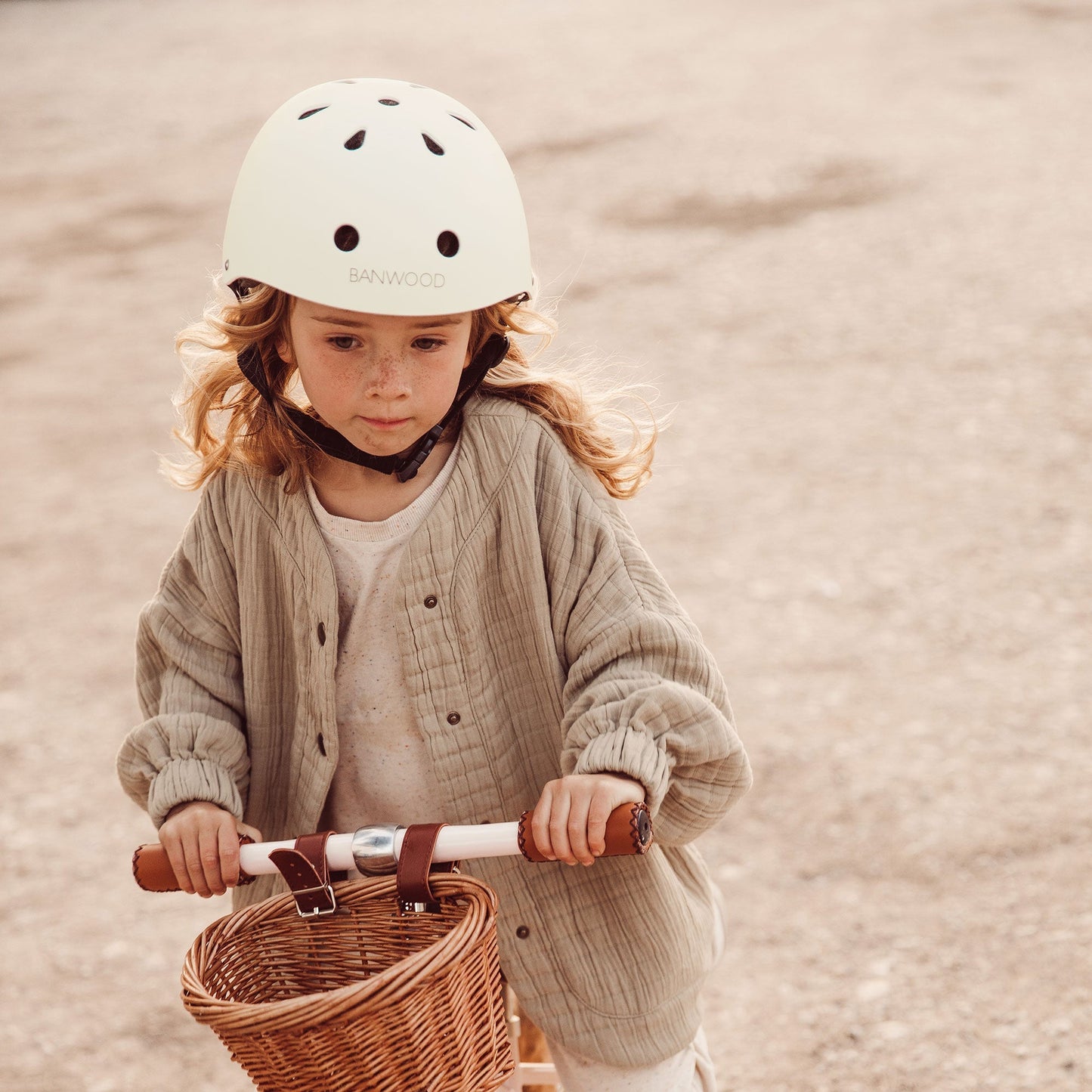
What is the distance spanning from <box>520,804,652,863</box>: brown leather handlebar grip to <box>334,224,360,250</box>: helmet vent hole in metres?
0.87

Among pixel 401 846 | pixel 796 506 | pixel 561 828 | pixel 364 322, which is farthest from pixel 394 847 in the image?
pixel 796 506

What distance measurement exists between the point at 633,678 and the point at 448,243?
0.71 m

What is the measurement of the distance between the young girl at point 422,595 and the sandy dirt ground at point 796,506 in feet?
4.52

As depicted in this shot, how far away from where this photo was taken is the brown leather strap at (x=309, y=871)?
2.14 m

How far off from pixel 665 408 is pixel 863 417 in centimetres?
98

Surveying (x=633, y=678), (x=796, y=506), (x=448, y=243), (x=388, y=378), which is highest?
(x=448, y=243)

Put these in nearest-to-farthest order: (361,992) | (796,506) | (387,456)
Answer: (361,992) → (387,456) → (796,506)

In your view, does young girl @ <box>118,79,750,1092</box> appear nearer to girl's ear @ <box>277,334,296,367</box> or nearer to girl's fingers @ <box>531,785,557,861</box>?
girl's ear @ <box>277,334,296,367</box>

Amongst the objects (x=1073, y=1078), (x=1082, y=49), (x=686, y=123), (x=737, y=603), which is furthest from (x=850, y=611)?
(x=1082, y=49)

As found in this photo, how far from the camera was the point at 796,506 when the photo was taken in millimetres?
6320

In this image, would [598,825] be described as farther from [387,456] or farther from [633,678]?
[387,456]

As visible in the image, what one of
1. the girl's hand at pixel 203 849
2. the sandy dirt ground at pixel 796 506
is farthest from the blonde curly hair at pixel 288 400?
the sandy dirt ground at pixel 796 506

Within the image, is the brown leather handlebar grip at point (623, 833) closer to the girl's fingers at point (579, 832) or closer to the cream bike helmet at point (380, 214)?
the girl's fingers at point (579, 832)

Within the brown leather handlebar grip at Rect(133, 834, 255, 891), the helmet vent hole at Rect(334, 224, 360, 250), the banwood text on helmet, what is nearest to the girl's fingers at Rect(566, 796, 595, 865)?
the brown leather handlebar grip at Rect(133, 834, 255, 891)
